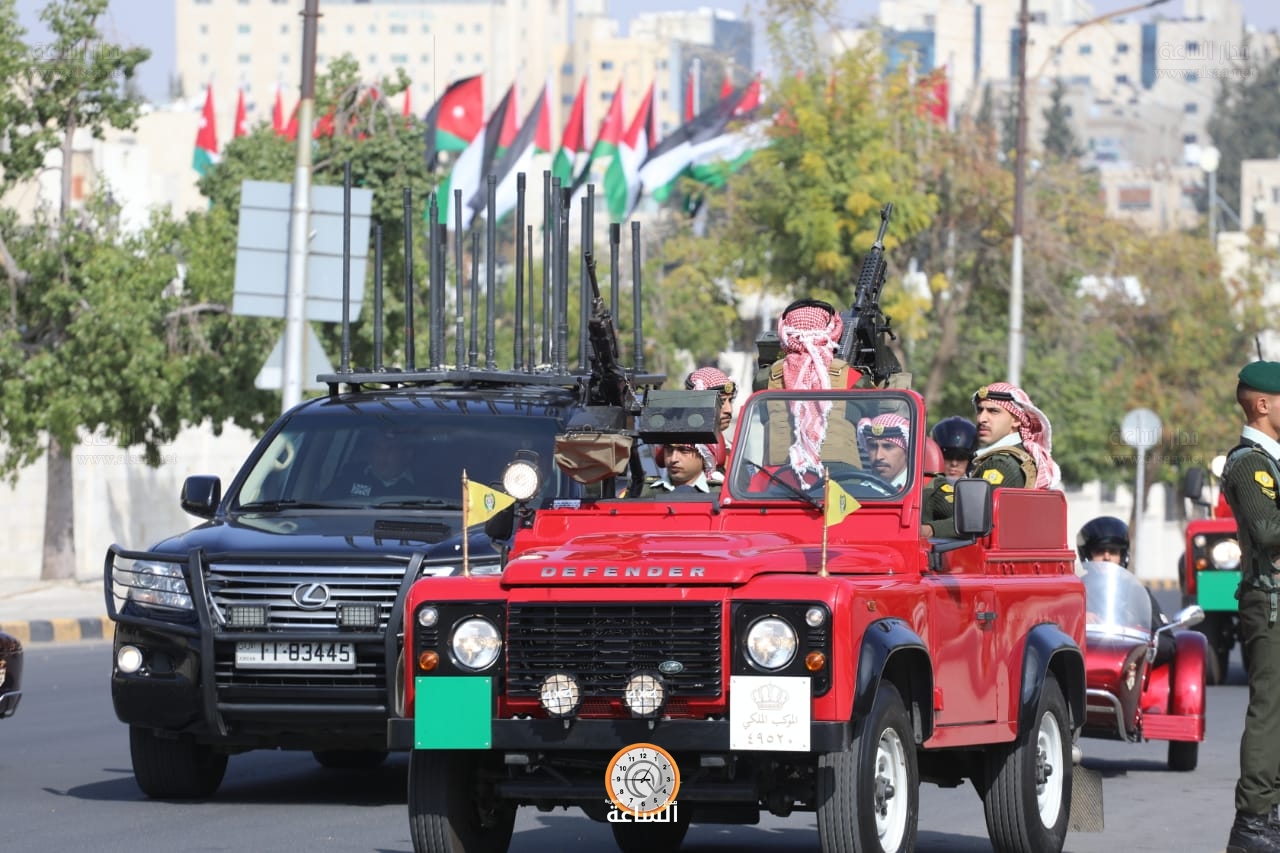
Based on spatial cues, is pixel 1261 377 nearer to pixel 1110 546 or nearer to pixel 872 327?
pixel 872 327

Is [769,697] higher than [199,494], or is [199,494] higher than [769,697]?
[199,494]

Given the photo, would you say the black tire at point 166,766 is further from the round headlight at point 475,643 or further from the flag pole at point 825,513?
the flag pole at point 825,513

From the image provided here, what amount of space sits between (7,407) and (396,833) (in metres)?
17.0

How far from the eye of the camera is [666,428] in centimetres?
892

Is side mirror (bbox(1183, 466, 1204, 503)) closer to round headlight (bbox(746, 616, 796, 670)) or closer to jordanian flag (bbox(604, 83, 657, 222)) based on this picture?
round headlight (bbox(746, 616, 796, 670))

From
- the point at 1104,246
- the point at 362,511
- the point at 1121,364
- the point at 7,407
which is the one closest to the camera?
the point at 362,511

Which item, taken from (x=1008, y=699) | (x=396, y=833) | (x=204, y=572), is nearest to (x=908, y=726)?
(x=1008, y=699)

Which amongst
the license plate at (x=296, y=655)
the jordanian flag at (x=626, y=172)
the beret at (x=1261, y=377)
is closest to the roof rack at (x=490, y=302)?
the license plate at (x=296, y=655)

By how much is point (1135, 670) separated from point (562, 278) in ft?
12.5

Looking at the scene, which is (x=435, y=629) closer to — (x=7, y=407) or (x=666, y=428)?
(x=666, y=428)

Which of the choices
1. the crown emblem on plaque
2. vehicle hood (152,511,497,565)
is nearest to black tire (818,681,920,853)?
the crown emblem on plaque

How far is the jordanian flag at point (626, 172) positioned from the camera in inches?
2377

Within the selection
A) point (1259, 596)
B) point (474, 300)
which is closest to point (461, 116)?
point (474, 300)

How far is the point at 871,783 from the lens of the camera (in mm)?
7523
